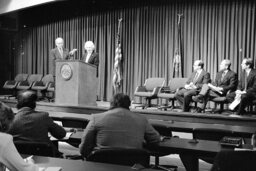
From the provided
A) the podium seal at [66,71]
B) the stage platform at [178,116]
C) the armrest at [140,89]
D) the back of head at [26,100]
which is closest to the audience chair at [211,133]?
the back of head at [26,100]

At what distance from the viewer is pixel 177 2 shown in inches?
370

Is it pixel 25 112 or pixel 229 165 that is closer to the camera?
pixel 229 165

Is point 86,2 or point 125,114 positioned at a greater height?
point 86,2

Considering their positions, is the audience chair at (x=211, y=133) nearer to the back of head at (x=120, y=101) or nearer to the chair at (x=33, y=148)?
the back of head at (x=120, y=101)

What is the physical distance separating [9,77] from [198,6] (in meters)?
7.12

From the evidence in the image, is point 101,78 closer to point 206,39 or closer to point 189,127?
point 206,39

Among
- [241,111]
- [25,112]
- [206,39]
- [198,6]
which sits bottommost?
[241,111]

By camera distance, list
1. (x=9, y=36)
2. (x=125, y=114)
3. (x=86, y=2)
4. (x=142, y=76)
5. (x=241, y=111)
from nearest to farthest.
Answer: (x=125, y=114) → (x=241, y=111) → (x=142, y=76) → (x=86, y=2) → (x=9, y=36)

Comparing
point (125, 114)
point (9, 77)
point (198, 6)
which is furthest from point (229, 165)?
point (9, 77)

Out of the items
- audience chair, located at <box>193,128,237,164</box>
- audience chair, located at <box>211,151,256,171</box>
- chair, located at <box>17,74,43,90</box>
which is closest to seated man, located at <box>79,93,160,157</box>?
audience chair, located at <box>193,128,237,164</box>

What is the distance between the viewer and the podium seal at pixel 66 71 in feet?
20.9

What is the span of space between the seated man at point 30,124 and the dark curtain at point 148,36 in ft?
21.8

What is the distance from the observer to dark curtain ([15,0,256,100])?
28.3ft

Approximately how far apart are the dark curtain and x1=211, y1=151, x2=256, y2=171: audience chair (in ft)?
23.4
